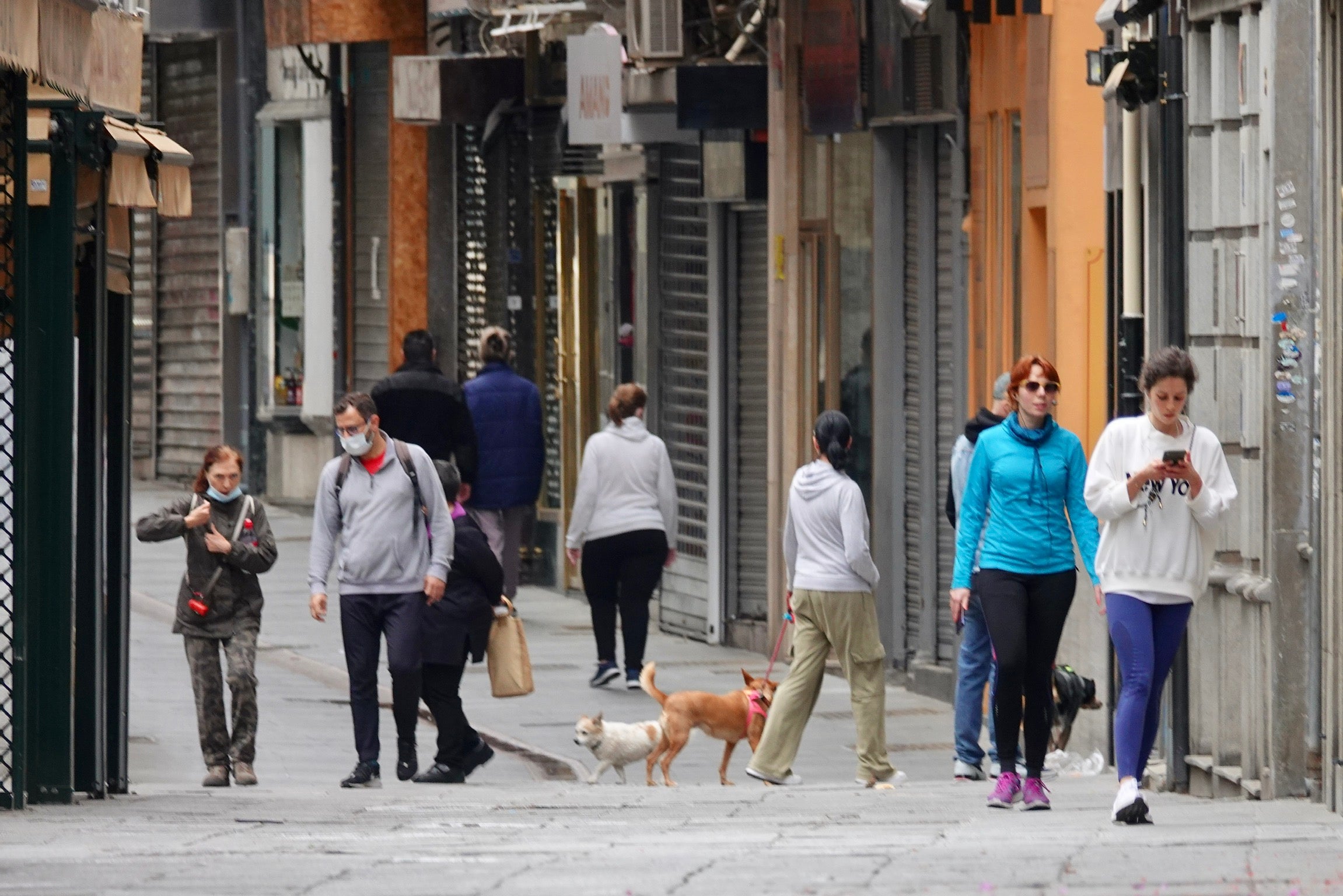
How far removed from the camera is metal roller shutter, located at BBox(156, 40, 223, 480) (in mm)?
27906

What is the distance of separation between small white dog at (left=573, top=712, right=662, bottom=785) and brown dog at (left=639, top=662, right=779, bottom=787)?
0.18ft

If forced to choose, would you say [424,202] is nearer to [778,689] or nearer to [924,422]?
[924,422]

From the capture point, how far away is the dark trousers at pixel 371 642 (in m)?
11.8

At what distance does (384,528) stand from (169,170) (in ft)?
5.67

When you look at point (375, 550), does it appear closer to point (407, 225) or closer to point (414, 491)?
point (414, 491)

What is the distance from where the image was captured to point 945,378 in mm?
15625

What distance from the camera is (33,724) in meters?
10.4

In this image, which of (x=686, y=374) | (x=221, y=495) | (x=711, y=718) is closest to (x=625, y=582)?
(x=686, y=374)

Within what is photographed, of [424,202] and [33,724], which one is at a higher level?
[424,202]

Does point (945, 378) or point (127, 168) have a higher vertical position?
point (127, 168)

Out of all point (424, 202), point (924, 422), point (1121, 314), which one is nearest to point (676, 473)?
point (924, 422)

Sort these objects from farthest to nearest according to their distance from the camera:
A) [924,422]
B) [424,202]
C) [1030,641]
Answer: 1. [424,202]
2. [924,422]
3. [1030,641]

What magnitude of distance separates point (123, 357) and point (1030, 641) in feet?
13.0

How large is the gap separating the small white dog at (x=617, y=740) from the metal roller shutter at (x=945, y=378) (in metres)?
3.36
